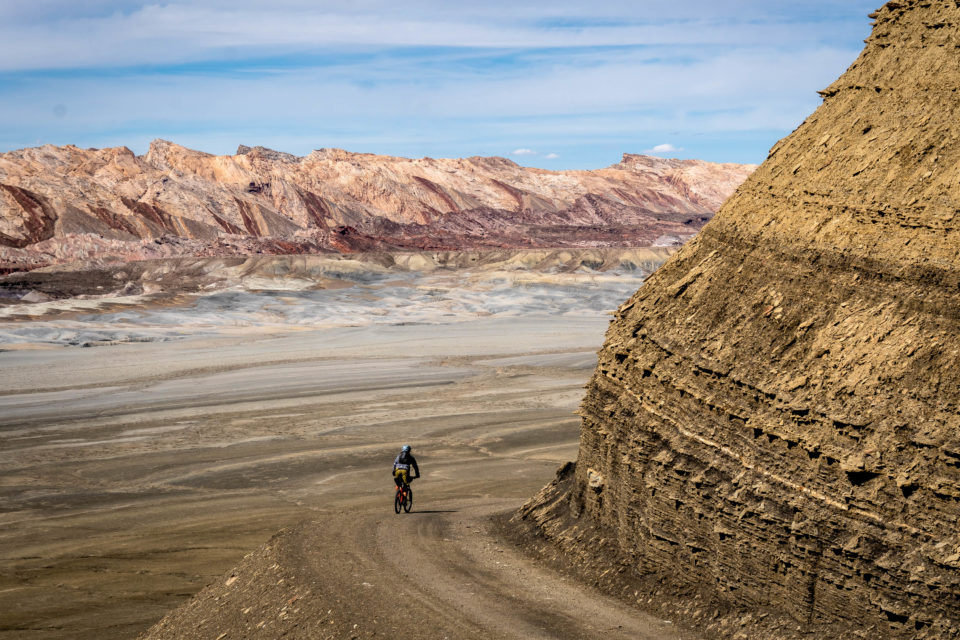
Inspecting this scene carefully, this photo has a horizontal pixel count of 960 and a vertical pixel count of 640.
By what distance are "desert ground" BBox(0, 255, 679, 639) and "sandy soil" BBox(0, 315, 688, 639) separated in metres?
0.07

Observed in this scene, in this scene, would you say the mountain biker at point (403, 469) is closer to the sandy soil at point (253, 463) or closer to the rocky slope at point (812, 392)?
the sandy soil at point (253, 463)

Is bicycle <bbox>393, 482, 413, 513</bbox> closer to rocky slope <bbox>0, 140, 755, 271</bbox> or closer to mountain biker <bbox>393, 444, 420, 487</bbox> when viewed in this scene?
mountain biker <bbox>393, 444, 420, 487</bbox>

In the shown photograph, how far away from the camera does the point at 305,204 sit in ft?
426

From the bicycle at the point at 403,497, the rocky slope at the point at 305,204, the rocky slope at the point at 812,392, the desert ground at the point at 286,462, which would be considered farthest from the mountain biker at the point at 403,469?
the rocky slope at the point at 305,204

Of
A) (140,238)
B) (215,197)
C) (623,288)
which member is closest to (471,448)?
(623,288)

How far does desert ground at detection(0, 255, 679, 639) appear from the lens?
11242mm

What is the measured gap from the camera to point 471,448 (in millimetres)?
25469

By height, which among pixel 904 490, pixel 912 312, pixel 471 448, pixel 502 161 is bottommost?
pixel 471 448

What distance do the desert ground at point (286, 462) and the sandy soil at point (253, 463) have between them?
68 mm

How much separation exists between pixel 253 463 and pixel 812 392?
18.1 metres

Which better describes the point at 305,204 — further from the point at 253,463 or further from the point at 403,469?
the point at 403,469

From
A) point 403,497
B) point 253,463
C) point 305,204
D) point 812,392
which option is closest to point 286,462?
point 253,463

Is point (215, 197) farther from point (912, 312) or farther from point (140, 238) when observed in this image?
point (912, 312)

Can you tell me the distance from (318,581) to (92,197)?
10629 centimetres
